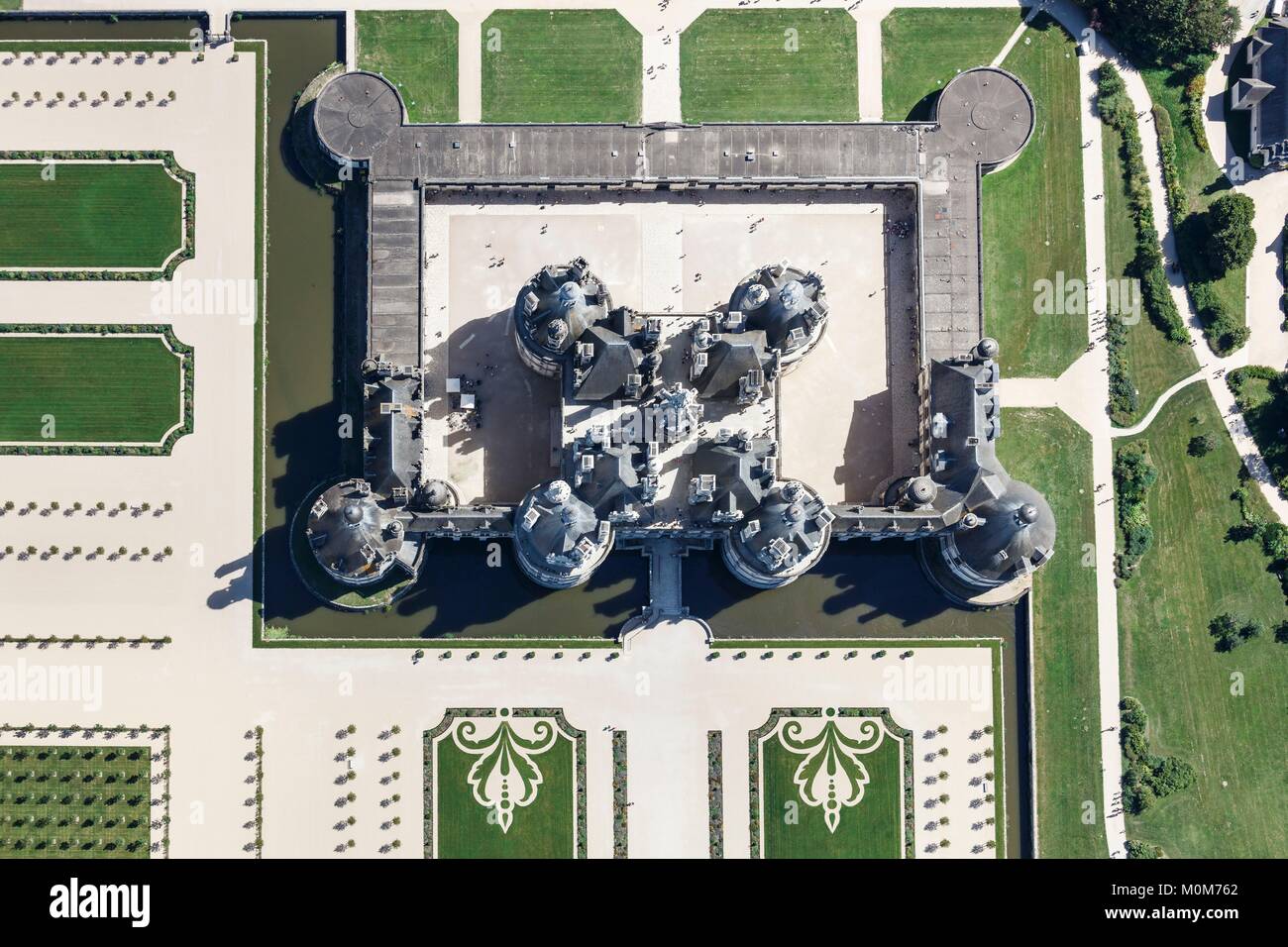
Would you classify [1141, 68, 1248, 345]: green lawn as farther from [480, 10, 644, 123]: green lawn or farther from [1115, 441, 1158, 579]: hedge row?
[480, 10, 644, 123]: green lawn

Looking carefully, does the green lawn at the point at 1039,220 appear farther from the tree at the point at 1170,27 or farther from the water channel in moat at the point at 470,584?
the water channel in moat at the point at 470,584

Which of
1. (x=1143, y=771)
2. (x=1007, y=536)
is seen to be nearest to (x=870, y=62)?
(x=1007, y=536)

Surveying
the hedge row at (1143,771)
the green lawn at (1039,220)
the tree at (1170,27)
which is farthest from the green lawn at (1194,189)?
the hedge row at (1143,771)

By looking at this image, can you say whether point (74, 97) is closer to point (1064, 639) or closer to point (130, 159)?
point (130, 159)

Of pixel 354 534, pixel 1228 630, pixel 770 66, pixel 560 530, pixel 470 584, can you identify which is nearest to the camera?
pixel 560 530

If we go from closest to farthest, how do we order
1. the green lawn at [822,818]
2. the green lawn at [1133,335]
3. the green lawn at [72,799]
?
the green lawn at [72,799], the green lawn at [822,818], the green lawn at [1133,335]
